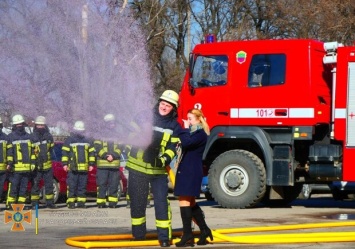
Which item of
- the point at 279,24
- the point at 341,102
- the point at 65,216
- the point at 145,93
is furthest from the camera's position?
the point at 279,24

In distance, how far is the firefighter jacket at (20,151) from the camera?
20.9 m

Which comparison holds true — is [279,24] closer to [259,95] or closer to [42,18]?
[259,95]

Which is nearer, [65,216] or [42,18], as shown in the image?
[42,18]

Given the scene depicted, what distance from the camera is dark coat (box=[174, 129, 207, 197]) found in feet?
42.8

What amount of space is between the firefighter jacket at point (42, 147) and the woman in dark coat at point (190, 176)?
841cm

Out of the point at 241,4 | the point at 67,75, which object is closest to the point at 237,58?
the point at 67,75

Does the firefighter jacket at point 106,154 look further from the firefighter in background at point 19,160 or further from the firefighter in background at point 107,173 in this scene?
the firefighter in background at point 19,160

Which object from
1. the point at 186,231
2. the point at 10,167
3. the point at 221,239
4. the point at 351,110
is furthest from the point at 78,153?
the point at 186,231

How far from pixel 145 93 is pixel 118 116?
1561 mm

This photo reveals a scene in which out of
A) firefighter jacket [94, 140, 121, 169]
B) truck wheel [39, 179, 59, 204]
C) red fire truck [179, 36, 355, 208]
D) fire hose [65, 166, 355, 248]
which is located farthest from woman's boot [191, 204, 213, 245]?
truck wheel [39, 179, 59, 204]

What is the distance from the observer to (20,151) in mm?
20906

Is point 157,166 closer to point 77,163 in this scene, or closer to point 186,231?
point 186,231

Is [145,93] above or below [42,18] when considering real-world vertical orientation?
below

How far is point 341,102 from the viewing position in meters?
19.8
